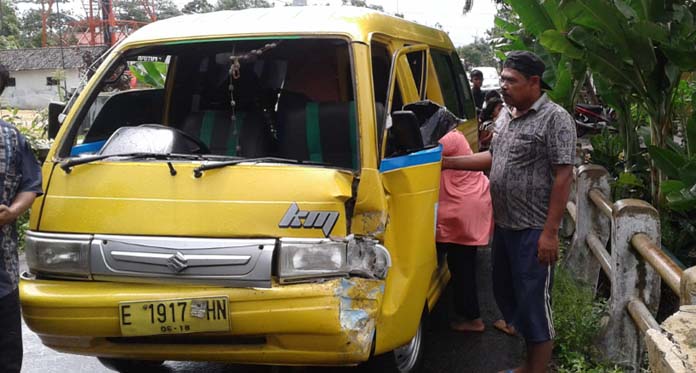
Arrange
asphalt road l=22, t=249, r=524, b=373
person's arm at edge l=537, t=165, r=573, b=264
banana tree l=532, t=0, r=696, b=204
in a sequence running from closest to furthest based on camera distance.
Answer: person's arm at edge l=537, t=165, r=573, b=264, asphalt road l=22, t=249, r=524, b=373, banana tree l=532, t=0, r=696, b=204

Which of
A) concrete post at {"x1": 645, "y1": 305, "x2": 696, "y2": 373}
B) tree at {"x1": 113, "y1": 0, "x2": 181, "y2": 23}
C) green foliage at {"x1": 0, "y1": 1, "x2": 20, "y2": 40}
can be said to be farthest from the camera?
tree at {"x1": 113, "y1": 0, "x2": 181, "y2": 23}

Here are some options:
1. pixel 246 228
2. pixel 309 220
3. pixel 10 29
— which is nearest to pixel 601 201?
pixel 309 220

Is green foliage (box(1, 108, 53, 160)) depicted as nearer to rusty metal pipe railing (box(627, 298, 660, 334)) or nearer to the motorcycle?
rusty metal pipe railing (box(627, 298, 660, 334))

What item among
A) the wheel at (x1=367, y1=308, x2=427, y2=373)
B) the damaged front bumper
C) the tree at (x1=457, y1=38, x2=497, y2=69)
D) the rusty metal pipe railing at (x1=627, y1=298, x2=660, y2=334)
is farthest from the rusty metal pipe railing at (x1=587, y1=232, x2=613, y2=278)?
the tree at (x1=457, y1=38, x2=497, y2=69)

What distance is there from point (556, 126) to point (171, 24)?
7.35ft

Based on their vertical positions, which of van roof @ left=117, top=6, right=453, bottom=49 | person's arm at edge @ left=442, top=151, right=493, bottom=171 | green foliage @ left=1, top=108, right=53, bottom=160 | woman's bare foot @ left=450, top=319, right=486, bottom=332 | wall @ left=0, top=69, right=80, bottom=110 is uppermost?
van roof @ left=117, top=6, right=453, bottom=49

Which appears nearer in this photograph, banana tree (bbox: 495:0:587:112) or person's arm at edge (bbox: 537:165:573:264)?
person's arm at edge (bbox: 537:165:573:264)

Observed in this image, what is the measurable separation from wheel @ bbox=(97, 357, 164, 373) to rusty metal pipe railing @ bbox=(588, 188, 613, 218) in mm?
2819

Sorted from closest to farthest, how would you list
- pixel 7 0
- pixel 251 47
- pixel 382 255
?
pixel 382 255 < pixel 251 47 < pixel 7 0

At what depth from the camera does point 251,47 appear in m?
4.00

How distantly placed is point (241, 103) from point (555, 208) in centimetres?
204

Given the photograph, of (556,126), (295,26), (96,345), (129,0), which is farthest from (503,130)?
(129,0)

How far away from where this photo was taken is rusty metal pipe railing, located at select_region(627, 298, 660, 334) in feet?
11.2

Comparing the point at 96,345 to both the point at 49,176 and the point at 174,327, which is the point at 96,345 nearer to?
the point at 174,327
